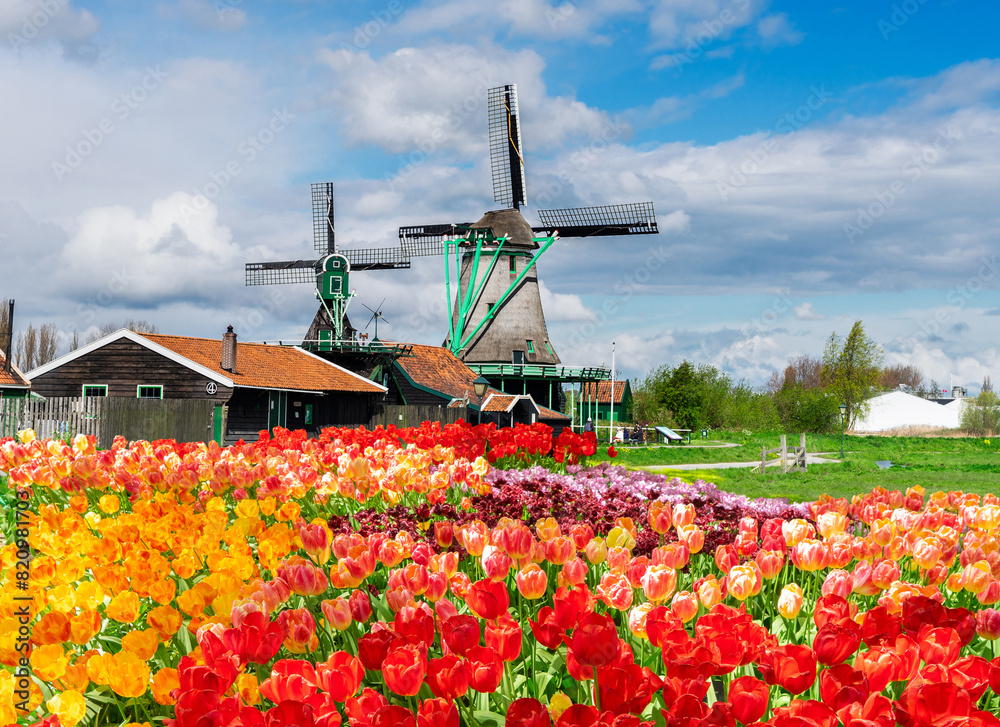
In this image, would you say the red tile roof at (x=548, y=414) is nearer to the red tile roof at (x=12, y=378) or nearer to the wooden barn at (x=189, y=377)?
the wooden barn at (x=189, y=377)

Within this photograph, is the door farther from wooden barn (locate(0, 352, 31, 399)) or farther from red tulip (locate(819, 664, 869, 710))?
red tulip (locate(819, 664, 869, 710))

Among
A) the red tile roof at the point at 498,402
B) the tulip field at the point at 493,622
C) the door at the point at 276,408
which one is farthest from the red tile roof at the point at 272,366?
the tulip field at the point at 493,622

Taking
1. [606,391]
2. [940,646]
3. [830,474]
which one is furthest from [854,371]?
[940,646]

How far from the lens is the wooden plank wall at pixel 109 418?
58.3 feet

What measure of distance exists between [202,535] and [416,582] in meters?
1.26

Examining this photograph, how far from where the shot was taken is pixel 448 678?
1.85 metres

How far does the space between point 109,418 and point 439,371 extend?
62.2 ft

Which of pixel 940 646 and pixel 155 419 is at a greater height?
pixel 155 419

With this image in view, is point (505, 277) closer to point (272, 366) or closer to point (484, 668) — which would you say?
point (272, 366)

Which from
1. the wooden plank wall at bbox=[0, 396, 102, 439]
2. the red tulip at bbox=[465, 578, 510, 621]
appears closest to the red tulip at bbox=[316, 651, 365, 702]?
the red tulip at bbox=[465, 578, 510, 621]

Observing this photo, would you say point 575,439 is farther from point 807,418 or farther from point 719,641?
point 807,418

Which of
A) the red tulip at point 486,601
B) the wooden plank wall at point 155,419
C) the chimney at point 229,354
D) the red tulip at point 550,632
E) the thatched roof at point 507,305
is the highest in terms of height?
the thatched roof at point 507,305

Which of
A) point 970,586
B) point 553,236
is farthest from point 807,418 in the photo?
point 970,586

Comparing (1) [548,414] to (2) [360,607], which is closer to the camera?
(2) [360,607]
